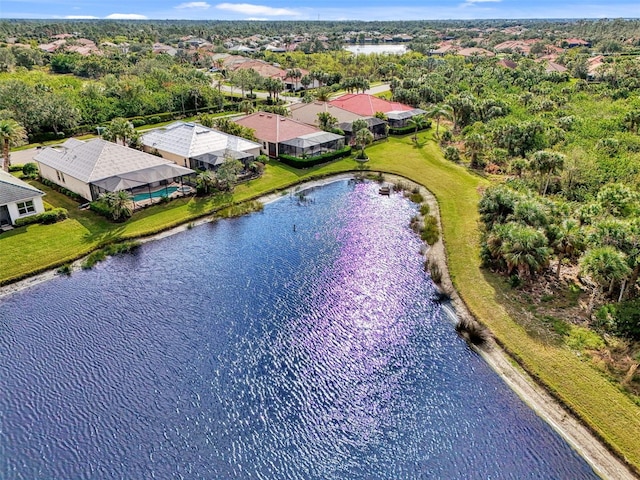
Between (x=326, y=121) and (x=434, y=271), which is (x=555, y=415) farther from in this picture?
(x=326, y=121)

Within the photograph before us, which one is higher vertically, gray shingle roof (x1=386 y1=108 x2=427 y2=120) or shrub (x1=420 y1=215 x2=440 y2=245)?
gray shingle roof (x1=386 y1=108 x2=427 y2=120)

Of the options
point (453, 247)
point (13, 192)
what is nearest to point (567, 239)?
point (453, 247)

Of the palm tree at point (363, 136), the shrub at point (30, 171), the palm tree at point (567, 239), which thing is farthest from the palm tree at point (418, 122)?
the shrub at point (30, 171)

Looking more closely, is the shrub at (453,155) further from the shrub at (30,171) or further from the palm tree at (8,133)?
the palm tree at (8,133)

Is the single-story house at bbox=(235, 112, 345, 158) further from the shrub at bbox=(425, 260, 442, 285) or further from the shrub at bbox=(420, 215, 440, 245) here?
the shrub at bbox=(425, 260, 442, 285)

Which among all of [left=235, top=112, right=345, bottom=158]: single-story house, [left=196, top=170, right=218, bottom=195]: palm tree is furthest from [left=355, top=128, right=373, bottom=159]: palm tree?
[left=196, top=170, right=218, bottom=195]: palm tree

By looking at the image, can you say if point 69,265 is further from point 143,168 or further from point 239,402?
point 239,402

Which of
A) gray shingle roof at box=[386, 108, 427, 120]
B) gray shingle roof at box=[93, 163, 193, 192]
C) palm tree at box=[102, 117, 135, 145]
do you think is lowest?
gray shingle roof at box=[93, 163, 193, 192]

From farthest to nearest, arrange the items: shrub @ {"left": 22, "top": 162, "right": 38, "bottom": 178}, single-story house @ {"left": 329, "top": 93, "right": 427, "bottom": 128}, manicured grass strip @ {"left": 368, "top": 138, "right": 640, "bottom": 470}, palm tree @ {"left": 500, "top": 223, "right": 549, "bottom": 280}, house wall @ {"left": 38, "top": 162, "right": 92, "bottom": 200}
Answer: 1. single-story house @ {"left": 329, "top": 93, "right": 427, "bottom": 128}
2. shrub @ {"left": 22, "top": 162, "right": 38, "bottom": 178}
3. house wall @ {"left": 38, "top": 162, "right": 92, "bottom": 200}
4. palm tree @ {"left": 500, "top": 223, "right": 549, "bottom": 280}
5. manicured grass strip @ {"left": 368, "top": 138, "right": 640, "bottom": 470}
